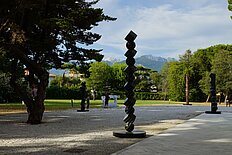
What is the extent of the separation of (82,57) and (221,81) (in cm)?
3170

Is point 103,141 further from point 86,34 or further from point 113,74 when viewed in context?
point 113,74

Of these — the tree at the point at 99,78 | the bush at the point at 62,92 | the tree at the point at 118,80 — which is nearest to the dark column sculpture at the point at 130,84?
the bush at the point at 62,92

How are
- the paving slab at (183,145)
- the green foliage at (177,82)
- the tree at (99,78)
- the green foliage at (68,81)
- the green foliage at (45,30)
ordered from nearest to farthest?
1. the paving slab at (183,145)
2. the green foliage at (45,30)
3. the green foliage at (177,82)
4. the tree at (99,78)
5. the green foliage at (68,81)

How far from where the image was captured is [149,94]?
55.5 meters

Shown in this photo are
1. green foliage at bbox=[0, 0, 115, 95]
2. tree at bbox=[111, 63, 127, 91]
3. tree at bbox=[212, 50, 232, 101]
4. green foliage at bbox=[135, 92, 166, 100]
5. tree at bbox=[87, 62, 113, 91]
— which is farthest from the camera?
tree at bbox=[111, 63, 127, 91]

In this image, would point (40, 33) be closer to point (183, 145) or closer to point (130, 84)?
point (130, 84)

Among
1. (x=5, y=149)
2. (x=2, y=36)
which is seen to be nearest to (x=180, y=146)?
(x=5, y=149)

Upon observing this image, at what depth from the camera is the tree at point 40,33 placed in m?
12.0

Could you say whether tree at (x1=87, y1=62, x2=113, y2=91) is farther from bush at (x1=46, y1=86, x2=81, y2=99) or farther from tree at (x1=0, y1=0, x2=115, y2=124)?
tree at (x1=0, y1=0, x2=115, y2=124)

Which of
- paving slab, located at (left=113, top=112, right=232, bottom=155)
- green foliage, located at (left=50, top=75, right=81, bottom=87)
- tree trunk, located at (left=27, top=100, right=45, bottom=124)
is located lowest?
paving slab, located at (left=113, top=112, right=232, bottom=155)

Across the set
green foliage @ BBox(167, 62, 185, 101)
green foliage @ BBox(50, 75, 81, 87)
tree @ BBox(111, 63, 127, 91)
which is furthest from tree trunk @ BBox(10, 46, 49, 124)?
green foliage @ BBox(50, 75, 81, 87)

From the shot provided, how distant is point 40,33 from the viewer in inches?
523

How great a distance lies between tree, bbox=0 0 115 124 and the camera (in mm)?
11953

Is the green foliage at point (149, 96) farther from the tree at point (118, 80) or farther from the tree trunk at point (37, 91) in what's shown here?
the tree trunk at point (37, 91)
